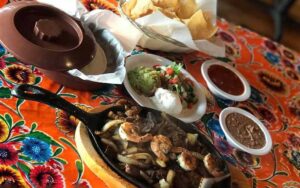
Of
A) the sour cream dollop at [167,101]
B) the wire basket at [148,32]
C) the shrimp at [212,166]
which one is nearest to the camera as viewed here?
the shrimp at [212,166]

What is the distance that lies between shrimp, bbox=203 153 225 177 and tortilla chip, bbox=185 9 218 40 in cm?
65

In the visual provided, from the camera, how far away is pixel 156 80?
4.45 ft

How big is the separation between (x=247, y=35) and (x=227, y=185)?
3.70 ft

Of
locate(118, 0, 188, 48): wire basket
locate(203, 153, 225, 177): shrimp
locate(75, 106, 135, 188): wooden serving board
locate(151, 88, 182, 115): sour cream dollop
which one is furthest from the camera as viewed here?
locate(118, 0, 188, 48): wire basket

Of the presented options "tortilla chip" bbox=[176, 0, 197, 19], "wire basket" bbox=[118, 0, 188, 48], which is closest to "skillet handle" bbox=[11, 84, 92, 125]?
"wire basket" bbox=[118, 0, 188, 48]

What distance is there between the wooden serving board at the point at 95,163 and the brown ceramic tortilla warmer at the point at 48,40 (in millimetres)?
217

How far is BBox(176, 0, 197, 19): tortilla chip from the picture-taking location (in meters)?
1.68

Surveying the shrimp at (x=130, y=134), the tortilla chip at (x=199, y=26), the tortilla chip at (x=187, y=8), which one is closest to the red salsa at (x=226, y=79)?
the tortilla chip at (x=199, y=26)

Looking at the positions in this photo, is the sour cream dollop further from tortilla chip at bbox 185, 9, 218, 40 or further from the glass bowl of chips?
tortilla chip at bbox 185, 9, 218, 40

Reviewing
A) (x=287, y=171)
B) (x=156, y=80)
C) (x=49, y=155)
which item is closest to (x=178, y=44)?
(x=156, y=80)

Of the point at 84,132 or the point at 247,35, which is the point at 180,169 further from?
the point at 247,35

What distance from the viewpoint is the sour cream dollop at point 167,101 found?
1306mm

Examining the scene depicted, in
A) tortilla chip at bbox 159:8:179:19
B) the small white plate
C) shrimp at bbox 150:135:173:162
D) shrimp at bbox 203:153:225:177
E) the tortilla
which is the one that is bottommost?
the small white plate

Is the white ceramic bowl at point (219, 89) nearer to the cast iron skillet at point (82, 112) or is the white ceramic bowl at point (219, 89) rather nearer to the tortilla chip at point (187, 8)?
the tortilla chip at point (187, 8)
